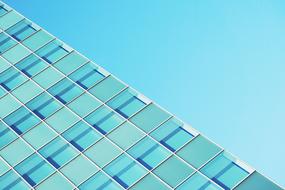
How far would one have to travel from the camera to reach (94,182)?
26.2 meters

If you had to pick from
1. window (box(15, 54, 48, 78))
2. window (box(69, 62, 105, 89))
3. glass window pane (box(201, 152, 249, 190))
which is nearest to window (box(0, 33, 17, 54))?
window (box(15, 54, 48, 78))

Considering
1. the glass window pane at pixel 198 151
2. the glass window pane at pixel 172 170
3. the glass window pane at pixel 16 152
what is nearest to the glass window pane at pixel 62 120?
the glass window pane at pixel 16 152

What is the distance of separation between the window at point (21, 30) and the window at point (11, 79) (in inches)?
141

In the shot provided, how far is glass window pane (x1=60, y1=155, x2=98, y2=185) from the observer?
86.4ft

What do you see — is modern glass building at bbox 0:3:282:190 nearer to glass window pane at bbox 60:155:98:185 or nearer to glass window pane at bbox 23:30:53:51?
glass window pane at bbox 60:155:98:185

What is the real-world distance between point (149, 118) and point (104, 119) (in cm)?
290

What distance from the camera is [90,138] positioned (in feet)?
94.1

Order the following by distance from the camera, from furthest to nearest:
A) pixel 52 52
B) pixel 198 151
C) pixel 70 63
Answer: pixel 52 52 < pixel 70 63 < pixel 198 151

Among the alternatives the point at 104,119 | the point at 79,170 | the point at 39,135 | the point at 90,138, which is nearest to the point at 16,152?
the point at 39,135

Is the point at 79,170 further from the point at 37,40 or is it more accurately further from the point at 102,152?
the point at 37,40

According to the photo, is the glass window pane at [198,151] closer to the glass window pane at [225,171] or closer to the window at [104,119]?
the glass window pane at [225,171]

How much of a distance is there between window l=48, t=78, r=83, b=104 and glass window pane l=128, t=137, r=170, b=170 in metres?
6.23

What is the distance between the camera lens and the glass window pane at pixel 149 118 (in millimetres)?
28844

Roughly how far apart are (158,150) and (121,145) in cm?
225
